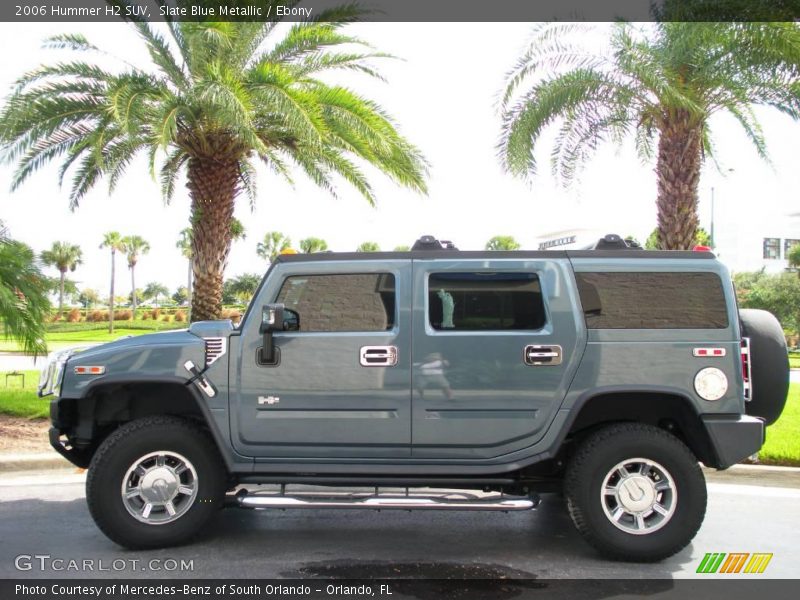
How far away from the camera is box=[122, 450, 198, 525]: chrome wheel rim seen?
509 centimetres

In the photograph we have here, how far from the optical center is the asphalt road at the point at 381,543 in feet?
15.7

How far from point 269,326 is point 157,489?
1.39 m

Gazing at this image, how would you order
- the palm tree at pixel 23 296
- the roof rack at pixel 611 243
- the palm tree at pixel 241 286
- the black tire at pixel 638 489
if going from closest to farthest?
the black tire at pixel 638 489 < the roof rack at pixel 611 243 < the palm tree at pixel 23 296 < the palm tree at pixel 241 286

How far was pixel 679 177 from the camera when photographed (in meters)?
12.3

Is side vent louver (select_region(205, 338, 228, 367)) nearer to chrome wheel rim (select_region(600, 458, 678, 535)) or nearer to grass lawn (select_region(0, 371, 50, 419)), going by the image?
chrome wheel rim (select_region(600, 458, 678, 535))

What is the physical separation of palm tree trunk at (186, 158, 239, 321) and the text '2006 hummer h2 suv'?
25.8 ft

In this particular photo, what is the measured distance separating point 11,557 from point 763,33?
1159 centimetres

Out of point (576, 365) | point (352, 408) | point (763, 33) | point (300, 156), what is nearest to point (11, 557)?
point (352, 408)

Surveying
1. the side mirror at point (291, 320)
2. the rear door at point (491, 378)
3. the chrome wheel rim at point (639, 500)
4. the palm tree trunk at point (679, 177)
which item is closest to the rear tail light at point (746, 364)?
the chrome wheel rim at point (639, 500)

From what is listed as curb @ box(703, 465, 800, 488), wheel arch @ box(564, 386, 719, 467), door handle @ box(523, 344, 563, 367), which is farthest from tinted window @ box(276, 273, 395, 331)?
curb @ box(703, 465, 800, 488)

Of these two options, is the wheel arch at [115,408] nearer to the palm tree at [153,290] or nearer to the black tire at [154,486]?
the black tire at [154,486]

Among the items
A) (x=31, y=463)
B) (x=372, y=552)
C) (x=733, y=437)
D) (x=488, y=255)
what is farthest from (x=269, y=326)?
(x=31, y=463)

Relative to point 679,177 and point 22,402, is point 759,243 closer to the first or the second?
point 679,177

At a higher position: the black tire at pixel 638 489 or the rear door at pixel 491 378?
the rear door at pixel 491 378
